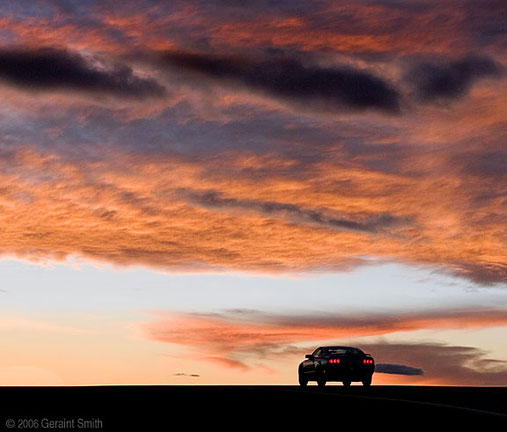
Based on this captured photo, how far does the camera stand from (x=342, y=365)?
36.3 m

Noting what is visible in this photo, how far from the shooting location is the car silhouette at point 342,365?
119 ft

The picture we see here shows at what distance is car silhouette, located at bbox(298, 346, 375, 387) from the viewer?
119 ft
